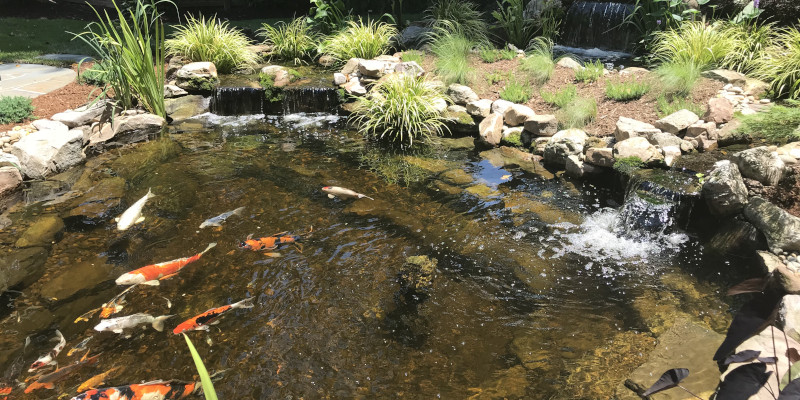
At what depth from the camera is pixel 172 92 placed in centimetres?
779

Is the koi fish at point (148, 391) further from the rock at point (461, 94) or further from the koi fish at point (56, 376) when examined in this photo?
the rock at point (461, 94)

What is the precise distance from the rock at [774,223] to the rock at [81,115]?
7.32 metres

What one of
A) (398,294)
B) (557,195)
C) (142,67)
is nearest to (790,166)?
(557,195)

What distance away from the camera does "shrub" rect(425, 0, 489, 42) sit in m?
9.09

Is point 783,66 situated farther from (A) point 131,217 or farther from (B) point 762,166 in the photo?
(A) point 131,217

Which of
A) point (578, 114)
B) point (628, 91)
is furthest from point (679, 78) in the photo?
point (578, 114)

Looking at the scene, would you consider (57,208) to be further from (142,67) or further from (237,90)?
(237,90)

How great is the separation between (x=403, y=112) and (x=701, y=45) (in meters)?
4.08

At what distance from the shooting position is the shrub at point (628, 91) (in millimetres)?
6375

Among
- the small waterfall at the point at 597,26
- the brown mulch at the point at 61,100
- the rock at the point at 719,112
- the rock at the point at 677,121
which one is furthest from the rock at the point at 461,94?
the brown mulch at the point at 61,100

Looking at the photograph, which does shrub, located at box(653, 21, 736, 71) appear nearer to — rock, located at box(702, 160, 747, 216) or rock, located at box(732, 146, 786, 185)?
rock, located at box(732, 146, 786, 185)

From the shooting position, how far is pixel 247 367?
9.58 ft

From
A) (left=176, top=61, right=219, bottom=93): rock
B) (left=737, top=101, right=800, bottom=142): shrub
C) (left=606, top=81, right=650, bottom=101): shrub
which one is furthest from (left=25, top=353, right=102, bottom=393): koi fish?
(left=606, top=81, right=650, bottom=101): shrub

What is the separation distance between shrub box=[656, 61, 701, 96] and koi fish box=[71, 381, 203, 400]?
611 centimetres
